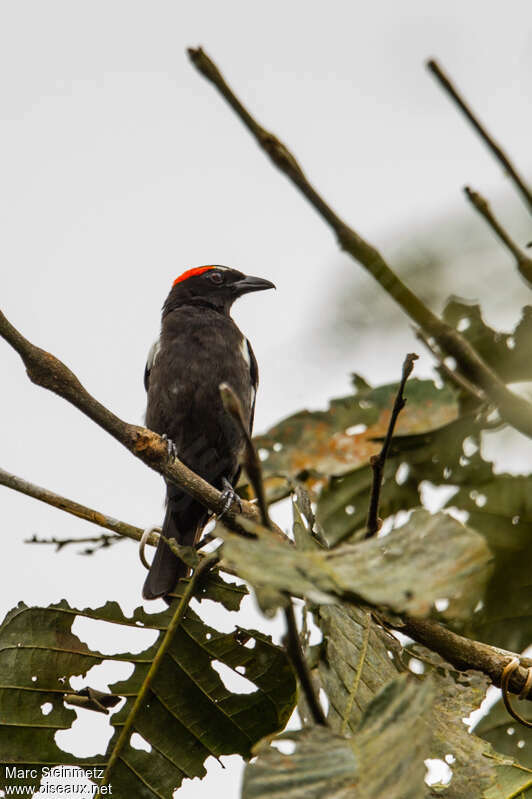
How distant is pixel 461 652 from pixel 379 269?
1080 mm

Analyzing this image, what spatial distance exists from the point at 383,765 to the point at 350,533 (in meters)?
2.66

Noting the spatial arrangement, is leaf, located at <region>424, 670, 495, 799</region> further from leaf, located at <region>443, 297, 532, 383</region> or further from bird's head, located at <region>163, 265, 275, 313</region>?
bird's head, located at <region>163, 265, 275, 313</region>

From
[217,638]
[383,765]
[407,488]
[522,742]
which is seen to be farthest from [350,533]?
[383,765]

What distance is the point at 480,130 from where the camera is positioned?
8.31 ft

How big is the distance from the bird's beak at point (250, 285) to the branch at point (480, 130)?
3.01 meters

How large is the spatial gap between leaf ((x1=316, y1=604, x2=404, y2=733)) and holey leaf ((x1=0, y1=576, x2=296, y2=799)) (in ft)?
1.27

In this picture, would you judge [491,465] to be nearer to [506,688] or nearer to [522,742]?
[522,742]

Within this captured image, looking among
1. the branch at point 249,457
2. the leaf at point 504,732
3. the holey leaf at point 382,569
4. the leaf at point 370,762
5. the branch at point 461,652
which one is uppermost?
the leaf at point 504,732

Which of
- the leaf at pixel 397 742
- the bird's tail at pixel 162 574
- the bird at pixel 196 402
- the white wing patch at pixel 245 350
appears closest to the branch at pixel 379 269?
the bird's tail at pixel 162 574

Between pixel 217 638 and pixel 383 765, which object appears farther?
pixel 217 638

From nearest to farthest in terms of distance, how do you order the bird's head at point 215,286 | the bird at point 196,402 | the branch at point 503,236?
the branch at point 503,236 < the bird at point 196,402 < the bird's head at point 215,286

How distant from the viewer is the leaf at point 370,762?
1384 mm

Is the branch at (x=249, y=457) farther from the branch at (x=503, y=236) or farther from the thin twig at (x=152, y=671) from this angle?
the branch at (x=503, y=236)

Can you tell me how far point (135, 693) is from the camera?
104 inches
